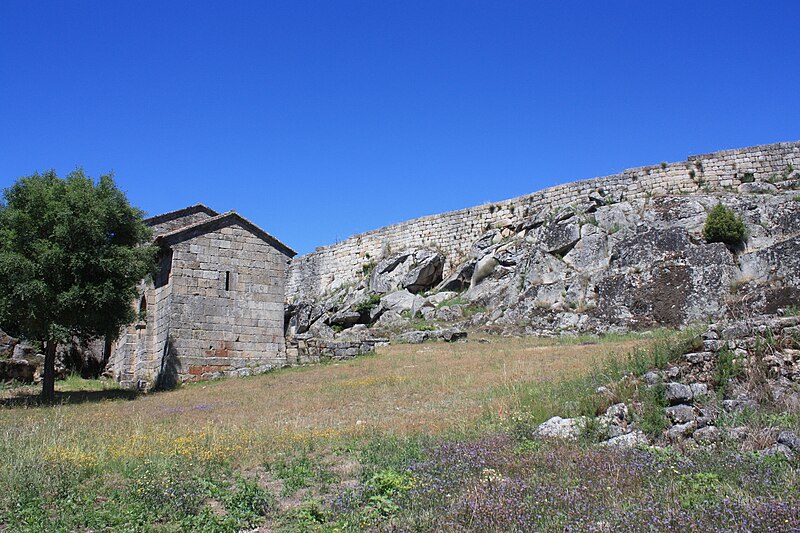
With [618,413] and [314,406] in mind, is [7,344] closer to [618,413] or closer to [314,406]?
[314,406]

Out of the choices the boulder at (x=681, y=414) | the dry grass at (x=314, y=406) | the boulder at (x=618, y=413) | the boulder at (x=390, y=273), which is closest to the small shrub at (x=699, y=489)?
the boulder at (x=681, y=414)

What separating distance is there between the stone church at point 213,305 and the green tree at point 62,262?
9.17ft

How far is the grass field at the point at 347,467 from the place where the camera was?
5.84 m

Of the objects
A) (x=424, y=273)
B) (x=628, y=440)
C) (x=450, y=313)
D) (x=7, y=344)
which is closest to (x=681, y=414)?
(x=628, y=440)

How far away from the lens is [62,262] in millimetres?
16734

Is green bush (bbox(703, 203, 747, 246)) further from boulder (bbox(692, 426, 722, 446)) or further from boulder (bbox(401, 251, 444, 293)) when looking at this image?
boulder (bbox(692, 426, 722, 446))

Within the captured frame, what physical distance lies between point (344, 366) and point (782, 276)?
1409 cm

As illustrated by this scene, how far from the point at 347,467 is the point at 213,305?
14387 mm

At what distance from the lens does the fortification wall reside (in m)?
26.5

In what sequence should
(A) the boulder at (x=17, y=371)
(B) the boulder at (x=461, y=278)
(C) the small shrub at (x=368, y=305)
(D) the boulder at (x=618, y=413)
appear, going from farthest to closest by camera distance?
(C) the small shrub at (x=368, y=305), (B) the boulder at (x=461, y=278), (A) the boulder at (x=17, y=371), (D) the boulder at (x=618, y=413)

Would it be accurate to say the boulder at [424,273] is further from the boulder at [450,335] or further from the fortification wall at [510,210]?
the boulder at [450,335]

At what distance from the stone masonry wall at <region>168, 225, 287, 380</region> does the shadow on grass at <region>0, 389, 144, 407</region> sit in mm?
2175

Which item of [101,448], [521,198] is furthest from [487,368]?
[521,198]

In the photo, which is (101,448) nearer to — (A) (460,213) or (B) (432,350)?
(B) (432,350)
